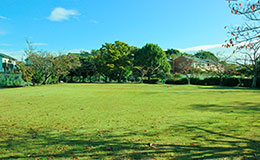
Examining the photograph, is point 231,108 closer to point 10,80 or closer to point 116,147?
point 116,147

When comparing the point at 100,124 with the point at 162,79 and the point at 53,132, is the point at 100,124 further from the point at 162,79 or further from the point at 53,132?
the point at 162,79

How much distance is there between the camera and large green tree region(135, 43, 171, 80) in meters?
40.1

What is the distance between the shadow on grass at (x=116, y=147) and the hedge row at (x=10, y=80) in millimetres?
24476

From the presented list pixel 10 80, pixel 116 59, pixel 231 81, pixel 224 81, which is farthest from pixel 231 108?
pixel 116 59

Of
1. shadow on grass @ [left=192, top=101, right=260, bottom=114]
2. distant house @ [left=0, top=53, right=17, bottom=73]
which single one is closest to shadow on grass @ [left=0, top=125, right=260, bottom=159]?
shadow on grass @ [left=192, top=101, right=260, bottom=114]

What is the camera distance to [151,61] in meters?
40.1

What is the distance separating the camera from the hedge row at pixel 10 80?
24.8m

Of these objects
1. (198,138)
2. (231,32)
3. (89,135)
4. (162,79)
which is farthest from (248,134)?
(162,79)

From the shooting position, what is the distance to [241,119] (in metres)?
5.24

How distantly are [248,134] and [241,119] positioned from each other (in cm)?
151

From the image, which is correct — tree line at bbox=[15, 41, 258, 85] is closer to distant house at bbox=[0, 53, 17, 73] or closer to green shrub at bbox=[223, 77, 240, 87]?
green shrub at bbox=[223, 77, 240, 87]

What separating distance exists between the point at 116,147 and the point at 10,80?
26.9 meters

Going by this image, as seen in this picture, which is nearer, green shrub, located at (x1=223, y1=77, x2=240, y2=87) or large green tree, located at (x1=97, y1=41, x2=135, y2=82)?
green shrub, located at (x1=223, y1=77, x2=240, y2=87)

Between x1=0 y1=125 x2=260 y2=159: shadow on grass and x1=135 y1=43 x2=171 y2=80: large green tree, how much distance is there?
36.2 meters
